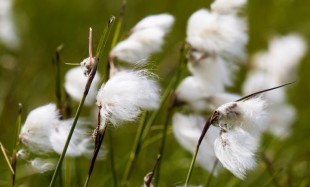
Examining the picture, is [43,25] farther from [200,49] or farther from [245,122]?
[245,122]

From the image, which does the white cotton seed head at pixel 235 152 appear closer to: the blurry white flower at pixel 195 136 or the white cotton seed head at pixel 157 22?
the blurry white flower at pixel 195 136

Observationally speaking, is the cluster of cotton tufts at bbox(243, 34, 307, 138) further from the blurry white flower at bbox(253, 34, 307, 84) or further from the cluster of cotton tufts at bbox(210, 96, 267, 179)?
the cluster of cotton tufts at bbox(210, 96, 267, 179)

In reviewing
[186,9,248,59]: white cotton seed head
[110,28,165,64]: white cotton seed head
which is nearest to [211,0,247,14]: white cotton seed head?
[186,9,248,59]: white cotton seed head

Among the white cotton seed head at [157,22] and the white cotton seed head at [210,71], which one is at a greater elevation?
the white cotton seed head at [157,22]

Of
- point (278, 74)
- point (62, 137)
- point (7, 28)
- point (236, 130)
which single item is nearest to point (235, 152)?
point (236, 130)

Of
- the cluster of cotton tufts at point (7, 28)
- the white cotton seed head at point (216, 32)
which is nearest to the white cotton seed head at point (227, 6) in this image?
the white cotton seed head at point (216, 32)
